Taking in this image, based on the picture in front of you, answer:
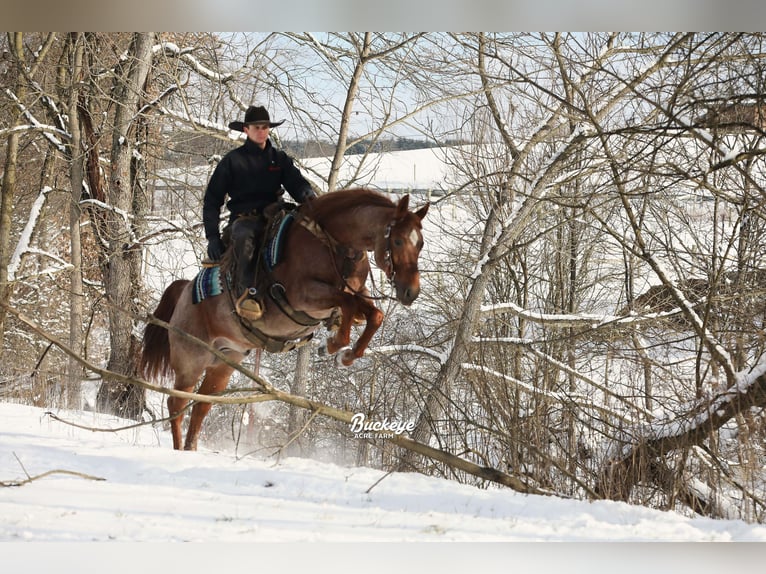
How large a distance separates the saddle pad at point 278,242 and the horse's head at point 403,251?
71 cm

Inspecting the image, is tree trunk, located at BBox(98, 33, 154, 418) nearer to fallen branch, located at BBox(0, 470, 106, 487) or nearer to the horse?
the horse

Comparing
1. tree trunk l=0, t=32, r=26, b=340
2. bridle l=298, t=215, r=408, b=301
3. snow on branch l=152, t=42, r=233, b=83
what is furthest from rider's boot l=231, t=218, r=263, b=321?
snow on branch l=152, t=42, r=233, b=83

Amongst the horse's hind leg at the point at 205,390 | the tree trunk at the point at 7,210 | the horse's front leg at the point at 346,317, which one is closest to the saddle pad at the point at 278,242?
the horse's front leg at the point at 346,317

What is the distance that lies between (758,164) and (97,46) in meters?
4.71

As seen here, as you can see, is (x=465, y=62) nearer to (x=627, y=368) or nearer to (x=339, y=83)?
(x=339, y=83)

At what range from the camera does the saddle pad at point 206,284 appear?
5.07 metres

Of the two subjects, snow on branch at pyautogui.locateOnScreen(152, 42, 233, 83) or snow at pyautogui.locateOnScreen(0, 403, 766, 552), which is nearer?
snow at pyautogui.locateOnScreen(0, 403, 766, 552)

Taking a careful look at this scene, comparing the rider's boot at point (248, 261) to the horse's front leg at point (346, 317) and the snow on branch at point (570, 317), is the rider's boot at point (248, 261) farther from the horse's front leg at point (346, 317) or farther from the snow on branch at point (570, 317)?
the snow on branch at point (570, 317)

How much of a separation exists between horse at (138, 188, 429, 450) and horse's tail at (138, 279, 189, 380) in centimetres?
7

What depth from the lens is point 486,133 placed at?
6.15 m

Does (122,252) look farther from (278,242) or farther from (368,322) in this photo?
(368,322)

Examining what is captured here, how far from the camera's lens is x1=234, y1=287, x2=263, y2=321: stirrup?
15.8 feet

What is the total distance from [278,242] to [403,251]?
0.93 metres

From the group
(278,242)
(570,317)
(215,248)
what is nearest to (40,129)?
(215,248)
